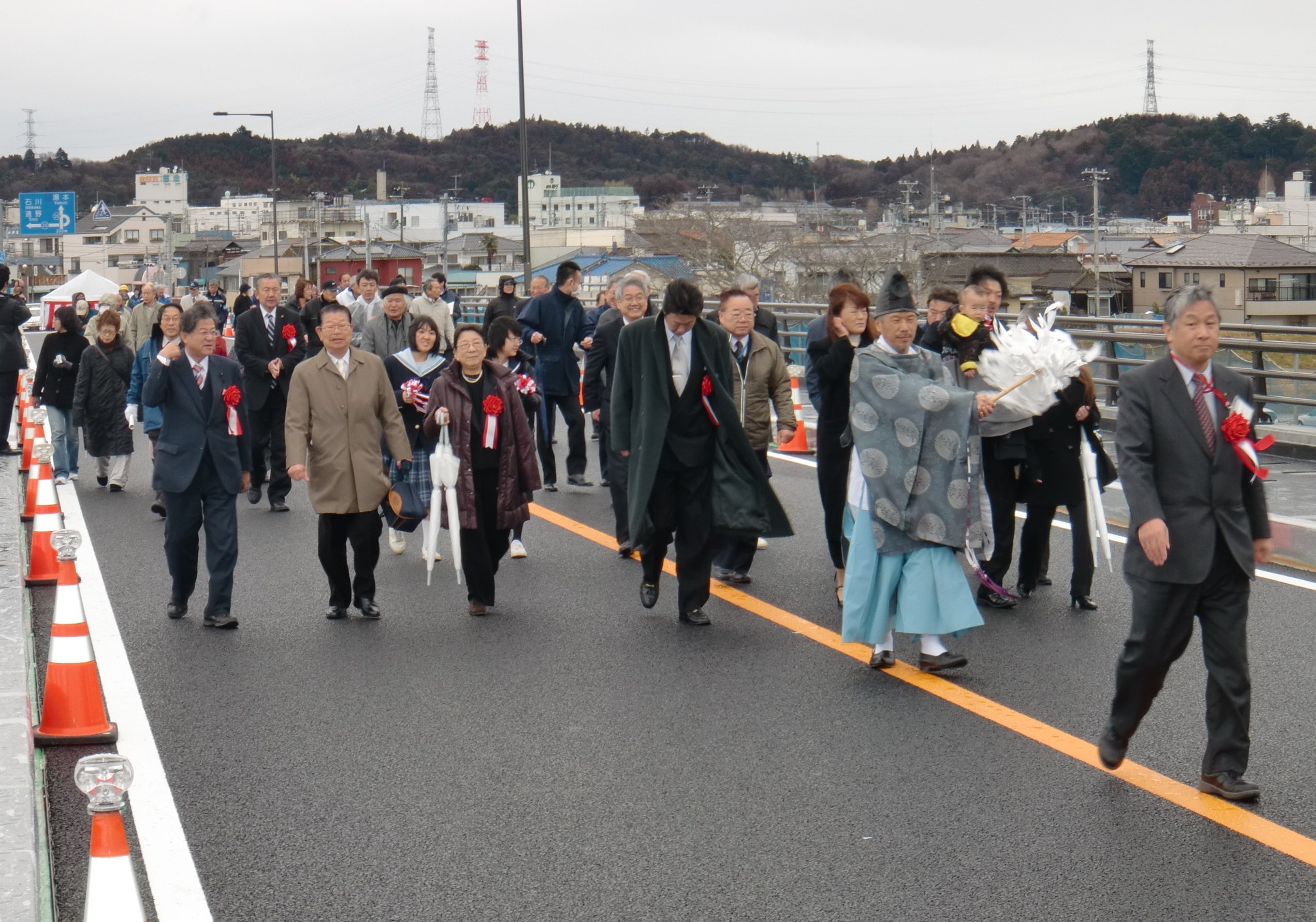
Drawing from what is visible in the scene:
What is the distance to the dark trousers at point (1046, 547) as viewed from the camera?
7.95 m

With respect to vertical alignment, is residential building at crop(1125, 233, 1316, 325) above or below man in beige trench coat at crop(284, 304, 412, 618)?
above

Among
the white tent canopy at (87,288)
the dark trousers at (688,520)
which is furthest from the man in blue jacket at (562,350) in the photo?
the white tent canopy at (87,288)

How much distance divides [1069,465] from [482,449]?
3.28 m

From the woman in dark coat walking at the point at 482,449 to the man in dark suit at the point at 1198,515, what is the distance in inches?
162

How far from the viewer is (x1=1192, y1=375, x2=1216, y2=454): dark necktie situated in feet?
16.3

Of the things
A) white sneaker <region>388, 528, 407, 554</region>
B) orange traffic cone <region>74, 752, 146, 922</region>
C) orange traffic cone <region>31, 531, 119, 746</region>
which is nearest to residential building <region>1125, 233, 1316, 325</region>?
white sneaker <region>388, 528, 407, 554</region>

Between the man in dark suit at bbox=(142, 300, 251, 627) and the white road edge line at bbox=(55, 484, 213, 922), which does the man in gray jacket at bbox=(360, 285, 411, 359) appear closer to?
the man in dark suit at bbox=(142, 300, 251, 627)

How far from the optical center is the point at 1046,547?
8.41m

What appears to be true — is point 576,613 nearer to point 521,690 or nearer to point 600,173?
point 521,690

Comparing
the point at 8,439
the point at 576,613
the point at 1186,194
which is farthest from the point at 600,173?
the point at 576,613

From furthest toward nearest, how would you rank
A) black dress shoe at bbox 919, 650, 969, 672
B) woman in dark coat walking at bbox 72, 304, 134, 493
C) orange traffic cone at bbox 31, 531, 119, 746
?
woman in dark coat walking at bbox 72, 304, 134, 493
black dress shoe at bbox 919, 650, 969, 672
orange traffic cone at bbox 31, 531, 119, 746

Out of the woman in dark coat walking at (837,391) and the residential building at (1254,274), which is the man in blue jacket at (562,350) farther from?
the residential building at (1254,274)

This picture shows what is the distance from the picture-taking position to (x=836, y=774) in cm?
536

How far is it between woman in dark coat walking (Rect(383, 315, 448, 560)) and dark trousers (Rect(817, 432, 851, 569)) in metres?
2.40
